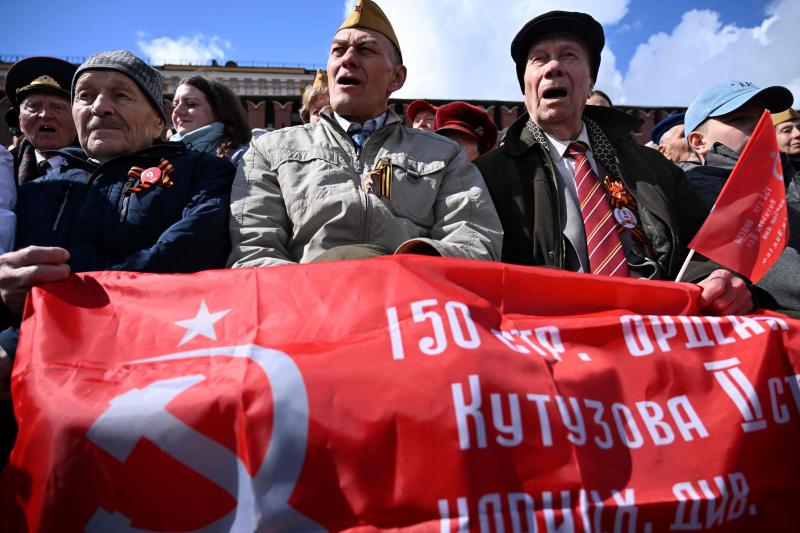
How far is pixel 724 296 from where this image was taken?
208 centimetres

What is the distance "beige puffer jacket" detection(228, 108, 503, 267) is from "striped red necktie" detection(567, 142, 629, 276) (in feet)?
1.64

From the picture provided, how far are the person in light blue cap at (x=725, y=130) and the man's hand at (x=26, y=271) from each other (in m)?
3.00

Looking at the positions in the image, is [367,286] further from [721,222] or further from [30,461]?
[721,222]

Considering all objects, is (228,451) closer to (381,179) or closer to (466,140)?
(381,179)

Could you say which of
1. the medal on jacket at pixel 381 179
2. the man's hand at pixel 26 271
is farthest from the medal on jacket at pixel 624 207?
the man's hand at pixel 26 271

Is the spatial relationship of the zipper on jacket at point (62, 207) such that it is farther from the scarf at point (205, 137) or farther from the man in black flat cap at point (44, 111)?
the scarf at point (205, 137)

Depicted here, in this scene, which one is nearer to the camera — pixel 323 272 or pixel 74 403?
pixel 74 403

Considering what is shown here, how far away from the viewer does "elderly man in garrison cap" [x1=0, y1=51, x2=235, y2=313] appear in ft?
7.57

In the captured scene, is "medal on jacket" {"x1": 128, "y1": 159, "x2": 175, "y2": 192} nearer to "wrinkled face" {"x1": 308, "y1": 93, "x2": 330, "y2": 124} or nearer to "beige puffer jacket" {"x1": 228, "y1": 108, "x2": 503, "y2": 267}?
"beige puffer jacket" {"x1": 228, "y1": 108, "x2": 503, "y2": 267}

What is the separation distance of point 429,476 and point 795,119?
186 inches

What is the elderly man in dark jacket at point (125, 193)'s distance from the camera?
7.57 feet

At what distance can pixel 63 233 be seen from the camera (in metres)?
2.35

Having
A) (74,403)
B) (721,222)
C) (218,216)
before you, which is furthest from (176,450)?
(721,222)

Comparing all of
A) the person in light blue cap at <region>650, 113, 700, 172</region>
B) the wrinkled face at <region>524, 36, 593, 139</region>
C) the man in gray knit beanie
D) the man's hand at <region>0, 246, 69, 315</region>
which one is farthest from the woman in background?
the person in light blue cap at <region>650, 113, 700, 172</region>
